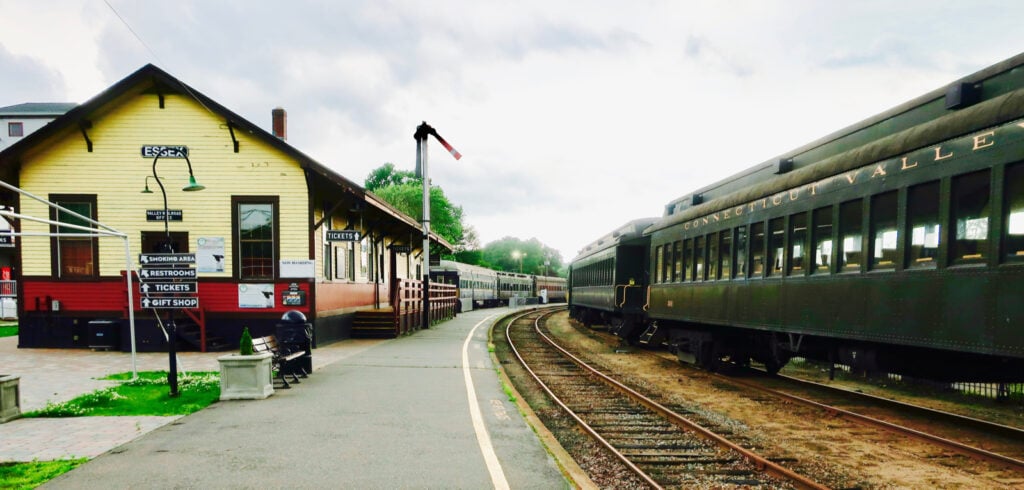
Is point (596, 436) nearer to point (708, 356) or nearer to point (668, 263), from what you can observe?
point (708, 356)

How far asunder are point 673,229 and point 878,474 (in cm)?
884

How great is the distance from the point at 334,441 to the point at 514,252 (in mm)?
131753

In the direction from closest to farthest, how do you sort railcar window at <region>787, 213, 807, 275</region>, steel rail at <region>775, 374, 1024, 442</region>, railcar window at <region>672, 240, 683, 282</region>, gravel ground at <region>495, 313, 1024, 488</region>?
gravel ground at <region>495, 313, 1024, 488</region> < steel rail at <region>775, 374, 1024, 442</region> < railcar window at <region>787, 213, 807, 275</region> < railcar window at <region>672, 240, 683, 282</region>

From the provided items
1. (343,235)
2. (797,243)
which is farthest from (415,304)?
(797,243)

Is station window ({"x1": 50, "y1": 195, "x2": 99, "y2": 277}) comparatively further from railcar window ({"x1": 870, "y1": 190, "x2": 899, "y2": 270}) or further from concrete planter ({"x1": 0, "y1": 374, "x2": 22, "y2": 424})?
railcar window ({"x1": 870, "y1": 190, "x2": 899, "y2": 270})

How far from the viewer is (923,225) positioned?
684cm

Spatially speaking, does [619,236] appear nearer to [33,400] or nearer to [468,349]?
[468,349]

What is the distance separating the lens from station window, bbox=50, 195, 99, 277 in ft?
55.5

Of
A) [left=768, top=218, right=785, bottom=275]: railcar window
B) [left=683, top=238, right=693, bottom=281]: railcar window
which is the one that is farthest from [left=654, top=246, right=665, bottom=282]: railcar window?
[left=768, top=218, right=785, bottom=275]: railcar window

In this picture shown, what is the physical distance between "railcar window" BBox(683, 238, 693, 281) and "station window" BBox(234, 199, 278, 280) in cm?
1059

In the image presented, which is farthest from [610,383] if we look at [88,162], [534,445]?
[88,162]

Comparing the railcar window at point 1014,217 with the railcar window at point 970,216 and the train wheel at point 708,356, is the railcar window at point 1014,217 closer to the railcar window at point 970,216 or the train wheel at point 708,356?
the railcar window at point 970,216

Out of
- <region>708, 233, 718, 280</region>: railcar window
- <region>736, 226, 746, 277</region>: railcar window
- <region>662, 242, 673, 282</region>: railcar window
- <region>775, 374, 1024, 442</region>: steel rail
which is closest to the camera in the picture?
<region>775, 374, 1024, 442</region>: steel rail

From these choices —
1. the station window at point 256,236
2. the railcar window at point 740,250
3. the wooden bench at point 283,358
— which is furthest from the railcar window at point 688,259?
the station window at point 256,236
